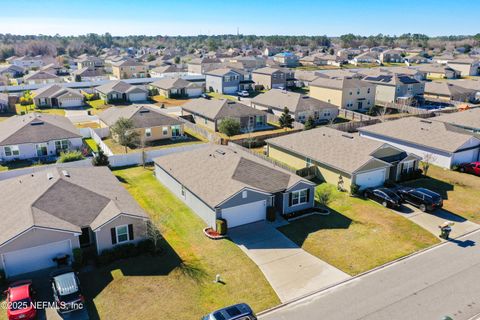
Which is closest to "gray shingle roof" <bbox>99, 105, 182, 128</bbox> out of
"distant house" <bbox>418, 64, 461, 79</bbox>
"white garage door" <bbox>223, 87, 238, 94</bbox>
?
"white garage door" <bbox>223, 87, 238, 94</bbox>

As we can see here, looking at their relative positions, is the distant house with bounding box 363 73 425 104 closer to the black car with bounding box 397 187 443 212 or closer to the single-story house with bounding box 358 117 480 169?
the single-story house with bounding box 358 117 480 169

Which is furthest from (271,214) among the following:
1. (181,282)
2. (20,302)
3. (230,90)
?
(230,90)

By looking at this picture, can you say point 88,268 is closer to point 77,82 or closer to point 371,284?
point 371,284

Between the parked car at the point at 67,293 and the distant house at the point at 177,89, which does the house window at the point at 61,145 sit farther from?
the distant house at the point at 177,89

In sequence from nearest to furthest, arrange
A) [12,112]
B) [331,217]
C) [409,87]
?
[331,217]
[12,112]
[409,87]

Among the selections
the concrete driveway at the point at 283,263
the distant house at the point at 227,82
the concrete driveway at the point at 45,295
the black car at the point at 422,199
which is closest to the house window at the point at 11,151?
the concrete driveway at the point at 45,295

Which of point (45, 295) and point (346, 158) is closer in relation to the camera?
point (45, 295)

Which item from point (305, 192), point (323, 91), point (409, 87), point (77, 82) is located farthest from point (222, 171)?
point (77, 82)

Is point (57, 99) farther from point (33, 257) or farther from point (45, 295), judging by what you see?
→ point (45, 295)

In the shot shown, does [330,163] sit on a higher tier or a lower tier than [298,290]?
higher
